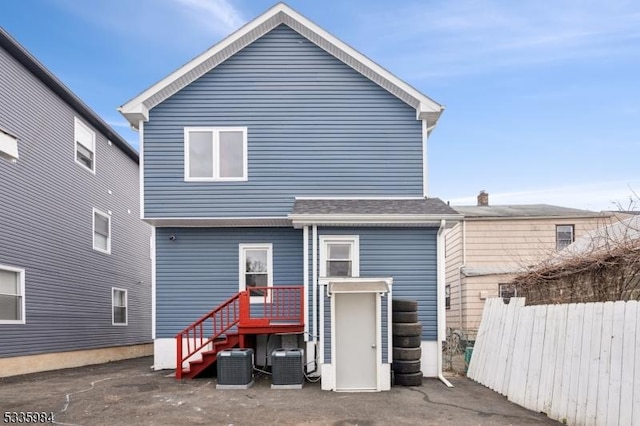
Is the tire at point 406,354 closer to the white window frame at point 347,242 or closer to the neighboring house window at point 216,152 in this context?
the white window frame at point 347,242

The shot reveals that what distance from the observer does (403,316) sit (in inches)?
412

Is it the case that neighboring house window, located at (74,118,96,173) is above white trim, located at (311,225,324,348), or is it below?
above

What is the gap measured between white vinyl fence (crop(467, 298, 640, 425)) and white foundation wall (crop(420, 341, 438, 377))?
1.44 metres

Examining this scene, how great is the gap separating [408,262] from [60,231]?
1042 centimetres

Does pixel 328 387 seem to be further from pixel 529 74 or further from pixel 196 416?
pixel 529 74

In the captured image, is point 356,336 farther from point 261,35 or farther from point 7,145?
point 261,35

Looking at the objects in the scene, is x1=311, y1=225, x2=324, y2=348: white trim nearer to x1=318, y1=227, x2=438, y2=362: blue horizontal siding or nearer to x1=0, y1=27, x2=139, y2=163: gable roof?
x1=318, y1=227, x2=438, y2=362: blue horizontal siding

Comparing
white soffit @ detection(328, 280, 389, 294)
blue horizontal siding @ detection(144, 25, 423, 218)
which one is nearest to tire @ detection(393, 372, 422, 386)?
white soffit @ detection(328, 280, 389, 294)

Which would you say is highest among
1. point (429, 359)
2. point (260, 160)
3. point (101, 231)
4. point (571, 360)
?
point (260, 160)

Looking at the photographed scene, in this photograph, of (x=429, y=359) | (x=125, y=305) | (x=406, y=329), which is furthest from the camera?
(x=125, y=305)

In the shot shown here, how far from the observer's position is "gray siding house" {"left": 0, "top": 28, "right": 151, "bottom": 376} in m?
12.1

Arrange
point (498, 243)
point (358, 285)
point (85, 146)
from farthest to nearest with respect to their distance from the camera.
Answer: point (498, 243), point (85, 146), point (358, 285)

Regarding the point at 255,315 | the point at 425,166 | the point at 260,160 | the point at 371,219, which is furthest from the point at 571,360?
the point at 260,160

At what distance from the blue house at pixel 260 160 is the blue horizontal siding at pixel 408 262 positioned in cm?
82
